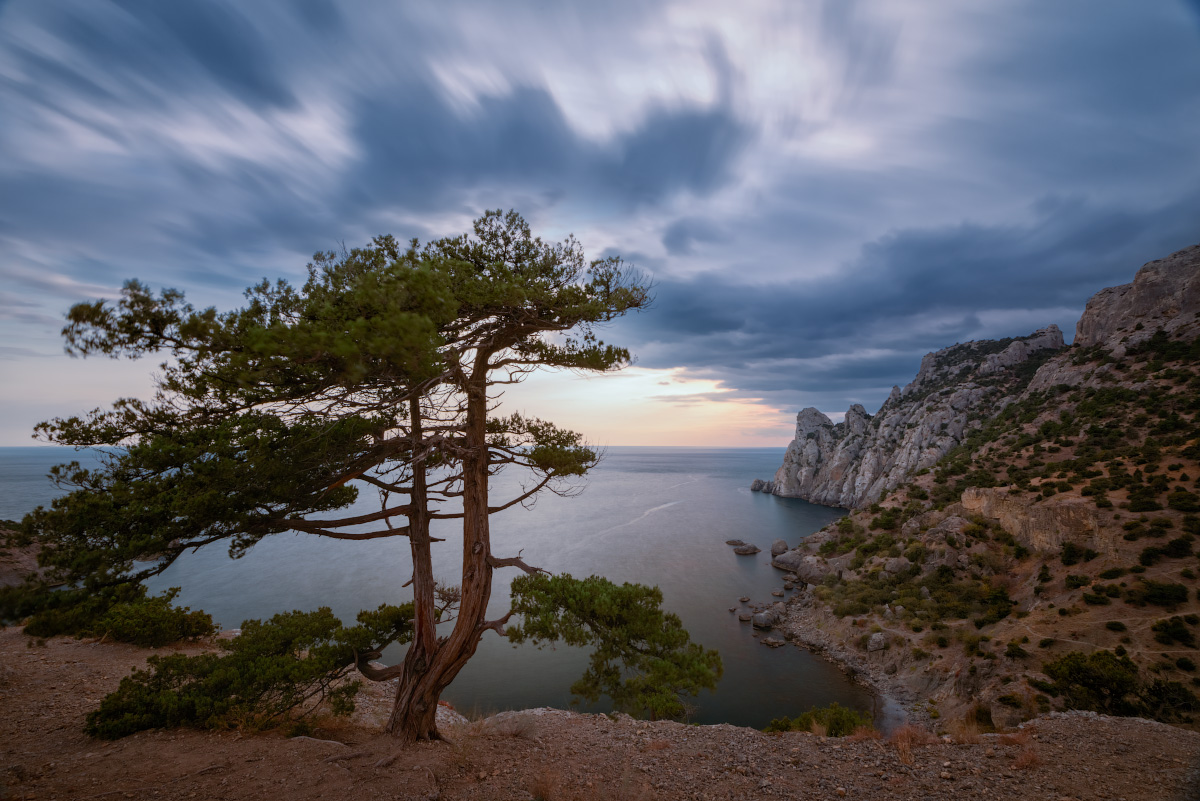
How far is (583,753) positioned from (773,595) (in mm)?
30456

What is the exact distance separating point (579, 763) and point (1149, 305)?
63030 millimetres

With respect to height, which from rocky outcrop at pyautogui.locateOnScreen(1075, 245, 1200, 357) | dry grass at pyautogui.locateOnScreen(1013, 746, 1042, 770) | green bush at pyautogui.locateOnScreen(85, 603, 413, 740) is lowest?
dry grass at pyautogui.locateOnScreen(1013, 746, 1042, 770)

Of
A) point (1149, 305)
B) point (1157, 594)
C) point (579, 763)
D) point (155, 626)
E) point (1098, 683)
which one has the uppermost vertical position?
point (1149, 305)

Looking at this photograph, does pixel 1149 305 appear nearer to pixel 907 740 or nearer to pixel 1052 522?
pixel 1052 522

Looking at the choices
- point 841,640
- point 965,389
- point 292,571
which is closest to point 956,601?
point 841,640

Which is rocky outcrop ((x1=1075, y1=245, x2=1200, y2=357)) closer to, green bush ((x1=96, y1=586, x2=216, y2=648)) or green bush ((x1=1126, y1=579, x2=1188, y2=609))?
green bush ((x1=1126, y1=579, x2=1188, y2=609))

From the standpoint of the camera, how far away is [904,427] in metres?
61.1

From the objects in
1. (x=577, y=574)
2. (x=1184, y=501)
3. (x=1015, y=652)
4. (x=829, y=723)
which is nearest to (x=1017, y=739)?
(x=829, y=723)

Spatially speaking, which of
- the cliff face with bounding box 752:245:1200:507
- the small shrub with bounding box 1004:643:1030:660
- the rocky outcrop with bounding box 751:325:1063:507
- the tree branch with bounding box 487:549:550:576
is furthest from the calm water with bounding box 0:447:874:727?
the cliff face with bounding box 752:245:1200:507

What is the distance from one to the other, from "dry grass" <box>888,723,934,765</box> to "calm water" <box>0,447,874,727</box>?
646 cm

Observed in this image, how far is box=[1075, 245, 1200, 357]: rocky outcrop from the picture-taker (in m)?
36.2

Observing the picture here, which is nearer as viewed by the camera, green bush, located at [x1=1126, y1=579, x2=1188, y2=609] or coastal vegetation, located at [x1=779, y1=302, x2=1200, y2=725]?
coastal vegetation, located at [x1=779, y1=302, x2=1200, y2=725]

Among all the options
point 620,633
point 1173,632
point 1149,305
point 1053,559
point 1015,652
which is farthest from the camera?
point 1149,305

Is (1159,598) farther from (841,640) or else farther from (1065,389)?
(1065,389)
